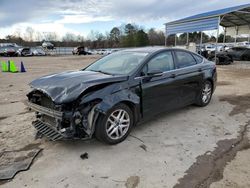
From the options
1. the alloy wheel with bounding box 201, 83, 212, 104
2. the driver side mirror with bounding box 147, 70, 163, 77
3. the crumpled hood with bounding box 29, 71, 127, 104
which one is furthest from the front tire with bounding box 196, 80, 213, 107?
the crumpled hood with bounding box 29, 71, 127, 104

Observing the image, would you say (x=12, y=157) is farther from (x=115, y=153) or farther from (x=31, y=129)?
(x=115, y=153)

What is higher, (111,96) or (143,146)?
(111,96)

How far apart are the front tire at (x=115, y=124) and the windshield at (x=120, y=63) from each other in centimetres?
72

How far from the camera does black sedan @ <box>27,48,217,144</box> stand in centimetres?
335

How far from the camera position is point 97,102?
3430mm

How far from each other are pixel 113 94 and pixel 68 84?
0.71m

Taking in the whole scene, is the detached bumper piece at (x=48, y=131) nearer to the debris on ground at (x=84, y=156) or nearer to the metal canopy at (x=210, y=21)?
the debris on ground at (x=84, y=156)

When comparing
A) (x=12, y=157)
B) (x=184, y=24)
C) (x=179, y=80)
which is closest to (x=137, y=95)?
(x=179, y=80)

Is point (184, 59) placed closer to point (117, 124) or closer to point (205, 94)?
point (205, 94)

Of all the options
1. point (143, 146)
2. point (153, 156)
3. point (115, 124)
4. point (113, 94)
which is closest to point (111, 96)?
point (113, 94)

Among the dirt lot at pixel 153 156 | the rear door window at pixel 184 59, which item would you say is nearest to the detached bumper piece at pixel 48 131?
the dirt lot at pixel 153 156

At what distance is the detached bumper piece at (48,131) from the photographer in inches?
134

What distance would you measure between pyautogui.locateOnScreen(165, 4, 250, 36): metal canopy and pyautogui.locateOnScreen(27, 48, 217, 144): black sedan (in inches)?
522

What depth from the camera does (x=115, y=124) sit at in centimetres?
369
